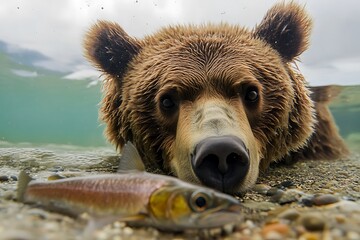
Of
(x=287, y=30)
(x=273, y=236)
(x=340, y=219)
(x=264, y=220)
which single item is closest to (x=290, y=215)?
(x=264, y=220)

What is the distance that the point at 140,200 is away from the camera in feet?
7.45

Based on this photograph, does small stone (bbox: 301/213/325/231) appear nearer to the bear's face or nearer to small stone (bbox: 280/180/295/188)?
the bear's face

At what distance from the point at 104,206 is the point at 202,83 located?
94.6 inches

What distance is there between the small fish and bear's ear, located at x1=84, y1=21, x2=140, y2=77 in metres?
2.97

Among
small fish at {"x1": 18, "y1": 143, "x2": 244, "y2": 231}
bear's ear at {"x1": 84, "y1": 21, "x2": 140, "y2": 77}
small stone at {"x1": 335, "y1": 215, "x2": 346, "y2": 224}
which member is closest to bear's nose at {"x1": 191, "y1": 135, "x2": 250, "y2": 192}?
small fish at {"x1": 18, "y1": 143, "x2": 244, "y2": 231}

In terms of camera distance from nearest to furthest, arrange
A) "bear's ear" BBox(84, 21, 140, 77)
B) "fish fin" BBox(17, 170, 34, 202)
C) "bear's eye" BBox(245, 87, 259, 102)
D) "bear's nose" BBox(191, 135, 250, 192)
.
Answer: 1. "fish fin" BBox(17, 170, 34, 202)
2. "bear's nose" BBox(191, 135, 250, 192)
3. "bear's eye" BBox(245, 87, 259, 102)
4. "bear's ear" BBox(84, 21, 140, 77)

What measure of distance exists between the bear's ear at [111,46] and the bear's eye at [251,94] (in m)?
1.83

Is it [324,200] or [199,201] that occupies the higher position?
[199,201]

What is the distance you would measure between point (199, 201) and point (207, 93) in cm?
243

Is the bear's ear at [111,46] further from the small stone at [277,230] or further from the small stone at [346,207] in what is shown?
the small stone at [277,230]

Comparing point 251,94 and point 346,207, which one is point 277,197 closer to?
point 346,207

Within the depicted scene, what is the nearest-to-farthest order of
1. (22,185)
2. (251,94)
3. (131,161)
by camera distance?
(131,161) → (22,185) → (251,94)

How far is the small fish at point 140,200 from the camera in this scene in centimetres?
209

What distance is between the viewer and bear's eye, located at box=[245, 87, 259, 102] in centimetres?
459
